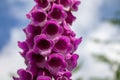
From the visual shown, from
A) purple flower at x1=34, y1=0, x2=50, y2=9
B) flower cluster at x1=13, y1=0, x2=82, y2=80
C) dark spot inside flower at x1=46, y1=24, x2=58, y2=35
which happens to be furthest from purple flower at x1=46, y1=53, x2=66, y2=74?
purple flower at x1=34, y1=0, x2=50, y2=9

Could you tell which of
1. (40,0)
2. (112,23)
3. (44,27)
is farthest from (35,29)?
(112,23)

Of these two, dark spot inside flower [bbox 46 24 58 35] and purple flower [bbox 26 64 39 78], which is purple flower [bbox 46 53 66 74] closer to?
purple flower [bbox 26 64 39 78]

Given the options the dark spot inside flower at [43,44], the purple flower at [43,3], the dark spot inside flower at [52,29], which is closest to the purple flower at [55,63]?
the dark spot inside flower at [43,44]

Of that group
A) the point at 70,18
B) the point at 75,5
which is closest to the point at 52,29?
the point at 70,18

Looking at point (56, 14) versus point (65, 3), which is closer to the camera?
point (56, 14)

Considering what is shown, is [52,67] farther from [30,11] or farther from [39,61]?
[30,11]

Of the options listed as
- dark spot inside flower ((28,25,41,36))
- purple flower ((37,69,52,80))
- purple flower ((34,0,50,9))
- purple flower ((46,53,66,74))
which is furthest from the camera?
purple flower ((34,0,50,9))

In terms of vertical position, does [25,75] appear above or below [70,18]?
below

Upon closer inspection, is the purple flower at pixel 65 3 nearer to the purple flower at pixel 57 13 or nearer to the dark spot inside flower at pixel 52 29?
the purple flower at pixel 57 13

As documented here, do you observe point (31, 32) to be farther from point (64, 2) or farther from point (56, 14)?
point (64, 2)
